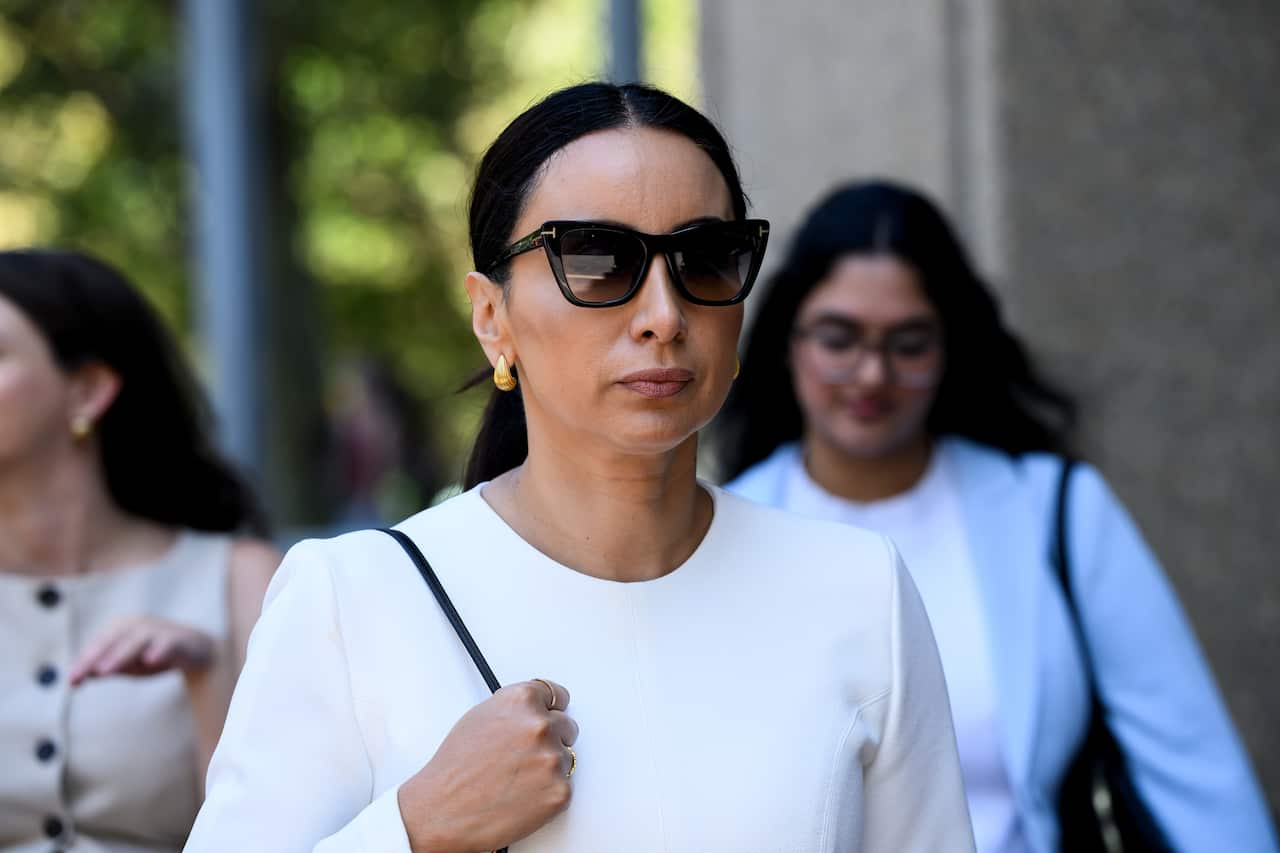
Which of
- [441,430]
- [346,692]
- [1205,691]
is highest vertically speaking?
[346,692]

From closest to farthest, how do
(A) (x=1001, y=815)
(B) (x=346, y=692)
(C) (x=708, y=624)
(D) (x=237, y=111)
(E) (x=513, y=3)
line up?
(B) (x=346, y=692), (C) (x=708, y=624), (A) (x=1001, y=815), (D) (x=237, y=111), (E) (x=513, y=3)

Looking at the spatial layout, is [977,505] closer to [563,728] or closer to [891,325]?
[891,325]

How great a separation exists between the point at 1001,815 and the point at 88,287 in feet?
7.03

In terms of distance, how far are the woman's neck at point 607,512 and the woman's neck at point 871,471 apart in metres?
1.39

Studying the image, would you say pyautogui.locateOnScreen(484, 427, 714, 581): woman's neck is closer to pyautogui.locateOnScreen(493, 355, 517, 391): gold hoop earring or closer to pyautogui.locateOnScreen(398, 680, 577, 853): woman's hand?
pyautogui.locateOnScreen(493, 355, 517, 391): gold hoop earring

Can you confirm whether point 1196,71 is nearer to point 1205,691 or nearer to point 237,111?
point 1205,691

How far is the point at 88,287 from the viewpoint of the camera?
353 cm

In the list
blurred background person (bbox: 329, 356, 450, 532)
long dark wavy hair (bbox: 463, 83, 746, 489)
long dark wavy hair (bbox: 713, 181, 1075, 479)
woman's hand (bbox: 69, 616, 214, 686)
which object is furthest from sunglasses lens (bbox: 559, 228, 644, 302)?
blurred background person (bbox: 329, 356, 450, 532)

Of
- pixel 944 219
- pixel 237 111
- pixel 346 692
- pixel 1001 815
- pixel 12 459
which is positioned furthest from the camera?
pixel 237 111

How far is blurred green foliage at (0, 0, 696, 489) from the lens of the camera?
768 cm

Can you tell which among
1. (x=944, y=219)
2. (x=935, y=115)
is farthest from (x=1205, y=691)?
(x=935, y=115)

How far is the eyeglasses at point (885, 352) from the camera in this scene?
3.37 metres

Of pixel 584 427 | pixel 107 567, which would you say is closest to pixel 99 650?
pixel 107 567

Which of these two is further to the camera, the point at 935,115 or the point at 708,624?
the point at 935,115
